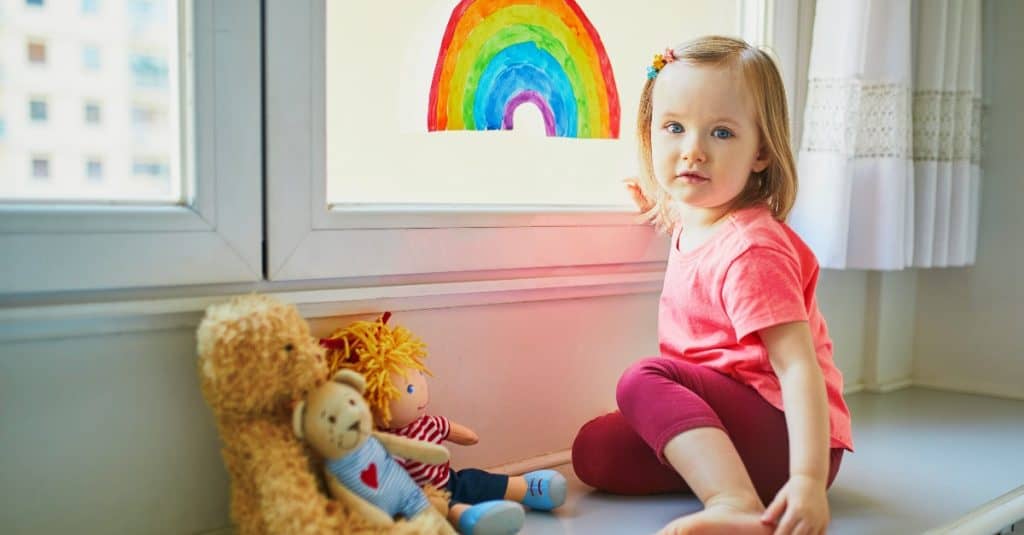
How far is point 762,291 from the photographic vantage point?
1.03 meters

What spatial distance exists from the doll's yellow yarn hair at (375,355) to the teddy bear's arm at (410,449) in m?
0.06

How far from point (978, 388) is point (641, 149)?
1.14 metres

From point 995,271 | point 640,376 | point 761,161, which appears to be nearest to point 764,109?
point 761,161

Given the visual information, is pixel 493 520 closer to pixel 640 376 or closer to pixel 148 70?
pixel 640 376

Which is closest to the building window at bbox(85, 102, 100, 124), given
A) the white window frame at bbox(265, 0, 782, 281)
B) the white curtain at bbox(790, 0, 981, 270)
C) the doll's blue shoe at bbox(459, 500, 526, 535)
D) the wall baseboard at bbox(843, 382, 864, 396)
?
the white window frame at bbox(265, 0, 782, 281)

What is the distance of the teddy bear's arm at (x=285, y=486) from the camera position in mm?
818

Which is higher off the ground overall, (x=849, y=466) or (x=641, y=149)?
(x=641, y=149)

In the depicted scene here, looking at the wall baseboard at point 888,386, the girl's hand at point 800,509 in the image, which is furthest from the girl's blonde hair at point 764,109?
the wall baseboard at point 888,386

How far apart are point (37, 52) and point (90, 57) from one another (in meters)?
0.05

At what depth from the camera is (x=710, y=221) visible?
119cm

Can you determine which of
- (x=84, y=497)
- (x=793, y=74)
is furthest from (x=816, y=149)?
(x=84, y=497)

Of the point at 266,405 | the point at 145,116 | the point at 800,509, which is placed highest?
the point at 145,116

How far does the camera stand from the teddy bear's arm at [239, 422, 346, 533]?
82 cm

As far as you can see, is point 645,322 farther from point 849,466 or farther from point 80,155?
point 80,155
